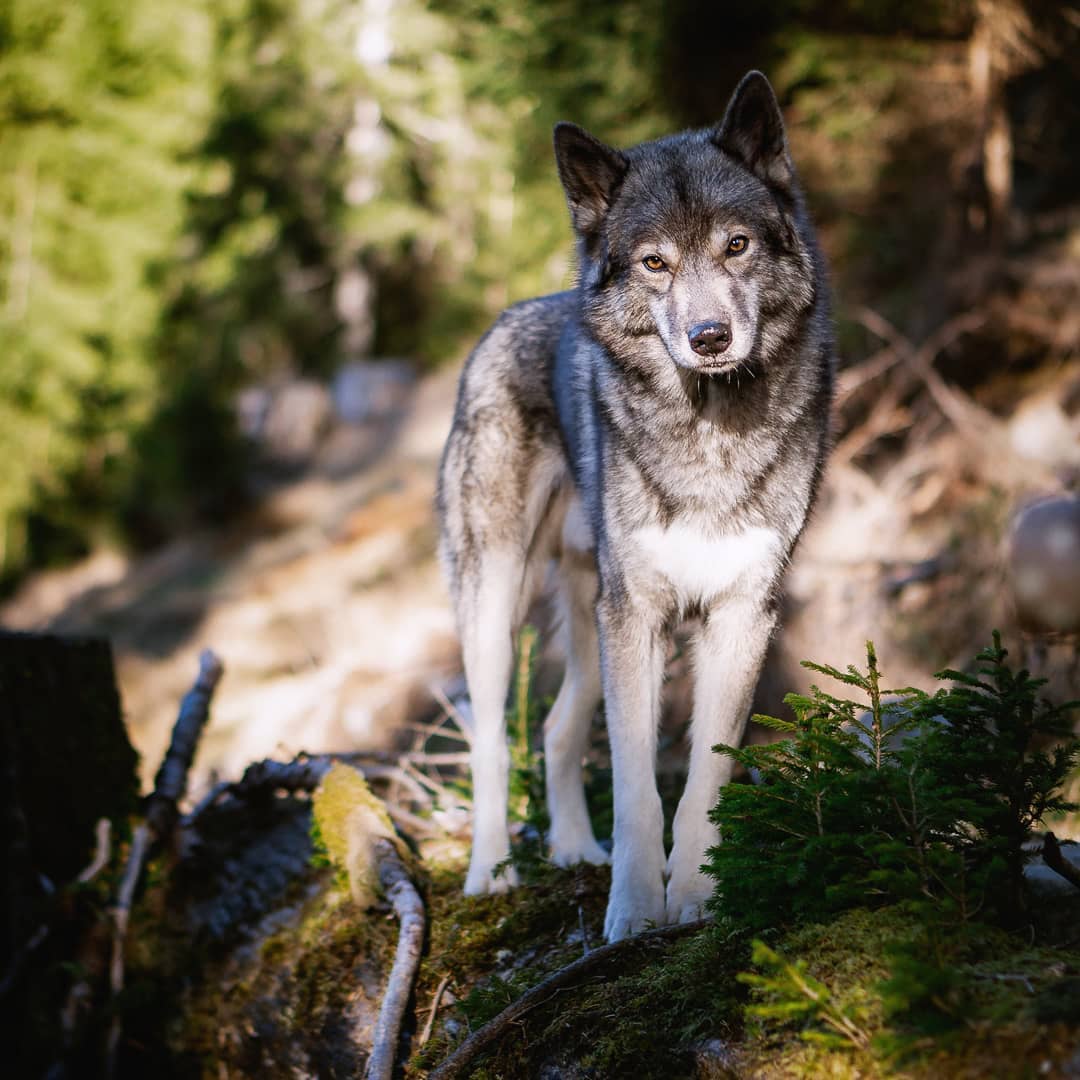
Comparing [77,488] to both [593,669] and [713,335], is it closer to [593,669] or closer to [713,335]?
[593,669]

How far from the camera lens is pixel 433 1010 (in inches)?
110

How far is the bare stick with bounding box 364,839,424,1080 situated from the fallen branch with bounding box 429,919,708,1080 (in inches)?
16.2

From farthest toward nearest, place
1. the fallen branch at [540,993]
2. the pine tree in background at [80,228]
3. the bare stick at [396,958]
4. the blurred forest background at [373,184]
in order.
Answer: the pine tree in background at [80,228]
the blurred forest background at [373,184]
the bare stick at [396,958]
the fallen branch at [540,993]

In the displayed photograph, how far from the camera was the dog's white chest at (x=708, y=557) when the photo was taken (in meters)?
3.10

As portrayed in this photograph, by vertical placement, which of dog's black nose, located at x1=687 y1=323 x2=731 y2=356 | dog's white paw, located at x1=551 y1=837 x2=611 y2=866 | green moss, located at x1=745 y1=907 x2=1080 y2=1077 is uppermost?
dog's black nose, located at x1=687 y1=323 x2=731 y2=356

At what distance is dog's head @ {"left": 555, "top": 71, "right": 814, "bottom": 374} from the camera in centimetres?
294

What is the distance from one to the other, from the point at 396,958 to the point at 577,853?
95 cm

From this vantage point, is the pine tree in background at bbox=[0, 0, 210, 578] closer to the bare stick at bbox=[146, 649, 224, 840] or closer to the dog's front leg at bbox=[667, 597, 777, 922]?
the bare stick at bbox=[146, 649, 224, 840]

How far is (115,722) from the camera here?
4227mm

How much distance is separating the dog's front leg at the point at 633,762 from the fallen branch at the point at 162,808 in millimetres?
1867

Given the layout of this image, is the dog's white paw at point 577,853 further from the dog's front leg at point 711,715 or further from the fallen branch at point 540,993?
the fallen branch at point 540,993

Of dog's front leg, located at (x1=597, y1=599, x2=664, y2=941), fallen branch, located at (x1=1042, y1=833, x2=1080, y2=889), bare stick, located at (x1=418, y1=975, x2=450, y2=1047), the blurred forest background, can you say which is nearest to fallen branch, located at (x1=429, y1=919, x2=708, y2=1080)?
dog's front leg, located at (x1=597, y1=599, x2=664, y2=941)

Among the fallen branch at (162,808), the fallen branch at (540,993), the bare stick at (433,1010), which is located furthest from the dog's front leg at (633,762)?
the fallen branch at (162,808)

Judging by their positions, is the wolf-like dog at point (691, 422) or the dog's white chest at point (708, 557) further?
the dog's white chest at point (708, 557)
